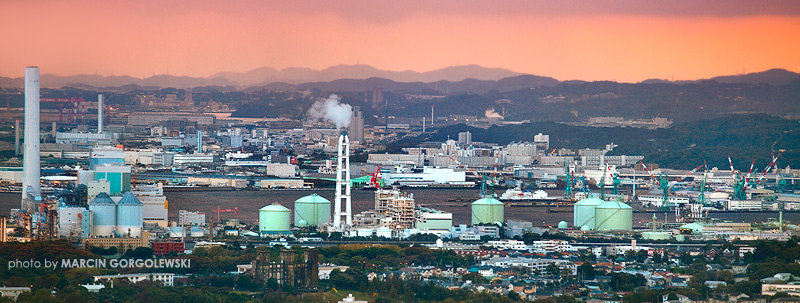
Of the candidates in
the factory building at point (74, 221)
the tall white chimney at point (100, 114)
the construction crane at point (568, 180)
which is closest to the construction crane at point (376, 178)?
the construction crane at point (568, 180)

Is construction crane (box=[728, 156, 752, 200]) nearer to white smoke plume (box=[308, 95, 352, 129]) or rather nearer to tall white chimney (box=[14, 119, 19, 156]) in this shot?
white smoke plume (box=[308, 95, 352, 129])

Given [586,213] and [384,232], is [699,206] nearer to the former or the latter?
[586,213]

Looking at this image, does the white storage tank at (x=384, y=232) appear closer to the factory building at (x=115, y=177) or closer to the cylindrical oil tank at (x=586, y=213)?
the cylindrical oil tank at (x=586, y=213)

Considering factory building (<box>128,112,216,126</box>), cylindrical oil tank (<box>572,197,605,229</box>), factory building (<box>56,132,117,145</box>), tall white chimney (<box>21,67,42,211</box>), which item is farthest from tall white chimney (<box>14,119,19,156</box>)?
factory building (<box>128,112,216,126</box>)

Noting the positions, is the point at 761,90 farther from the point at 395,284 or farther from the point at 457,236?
the point at 395,284

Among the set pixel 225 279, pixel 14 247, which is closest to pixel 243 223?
pixel 14 247
